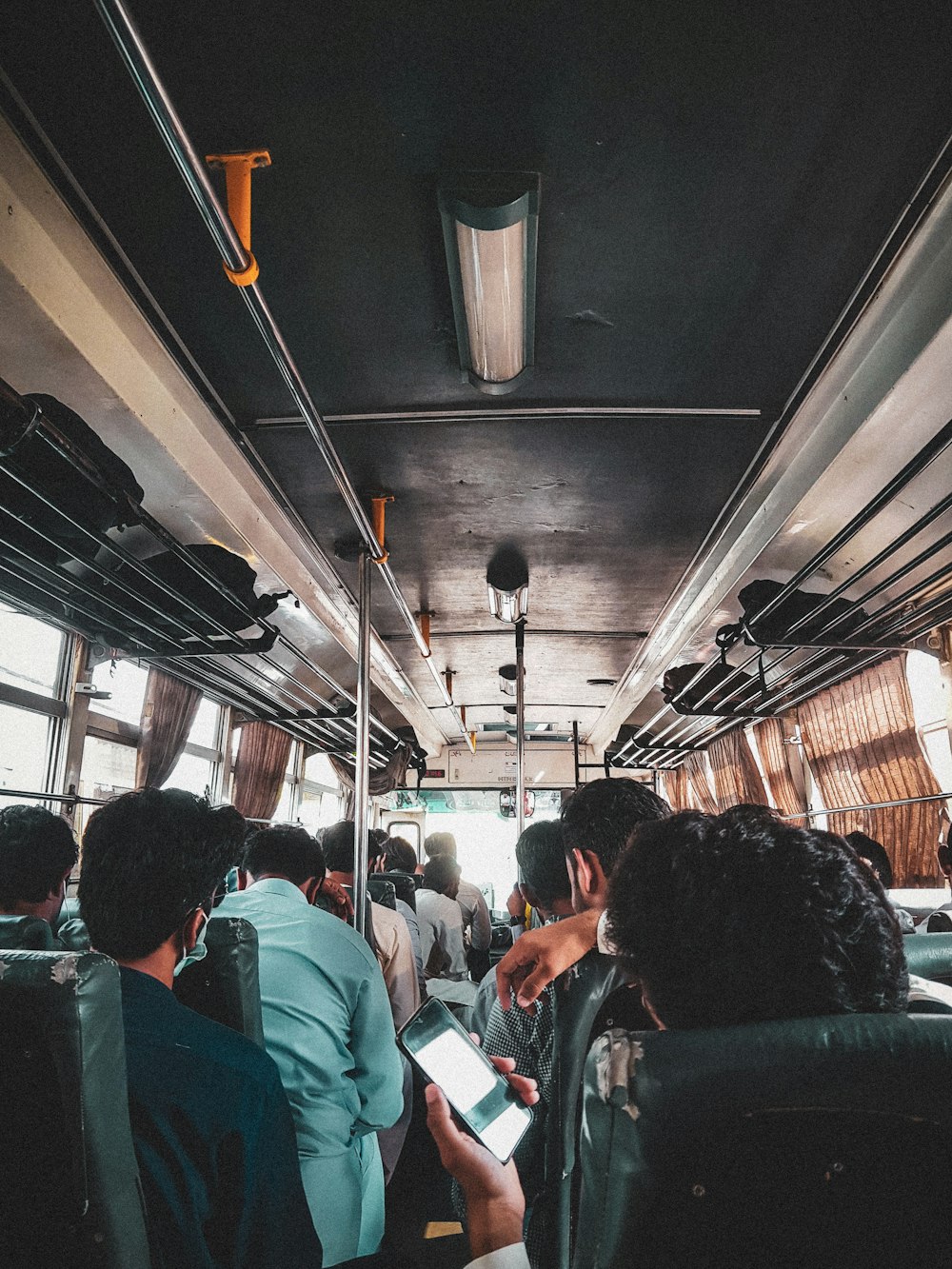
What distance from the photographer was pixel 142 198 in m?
1.74

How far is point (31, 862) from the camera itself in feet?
8.00

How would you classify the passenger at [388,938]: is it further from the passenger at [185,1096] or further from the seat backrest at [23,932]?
the passenger at [185,1096]

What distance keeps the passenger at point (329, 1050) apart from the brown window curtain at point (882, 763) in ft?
12.3

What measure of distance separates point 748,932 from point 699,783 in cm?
814

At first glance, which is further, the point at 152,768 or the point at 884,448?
the point at 152,768

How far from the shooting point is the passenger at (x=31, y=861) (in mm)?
2424

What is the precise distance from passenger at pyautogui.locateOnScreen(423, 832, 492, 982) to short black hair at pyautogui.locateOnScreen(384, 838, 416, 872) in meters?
0.13

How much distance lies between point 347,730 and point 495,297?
407cm

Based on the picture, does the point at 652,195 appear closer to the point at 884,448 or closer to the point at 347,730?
the point at 884,448

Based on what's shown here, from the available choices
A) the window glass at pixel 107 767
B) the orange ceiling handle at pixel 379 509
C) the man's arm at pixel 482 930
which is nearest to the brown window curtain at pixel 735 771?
the man's arm at pixel 482 930

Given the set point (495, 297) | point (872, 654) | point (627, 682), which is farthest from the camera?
point (627, 682)

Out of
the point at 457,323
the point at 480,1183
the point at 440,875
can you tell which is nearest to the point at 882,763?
the point at 440,875

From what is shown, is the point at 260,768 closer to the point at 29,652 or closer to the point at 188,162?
the point at 29,652

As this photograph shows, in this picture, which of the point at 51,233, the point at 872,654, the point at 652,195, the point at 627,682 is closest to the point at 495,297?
the point at 652,195
